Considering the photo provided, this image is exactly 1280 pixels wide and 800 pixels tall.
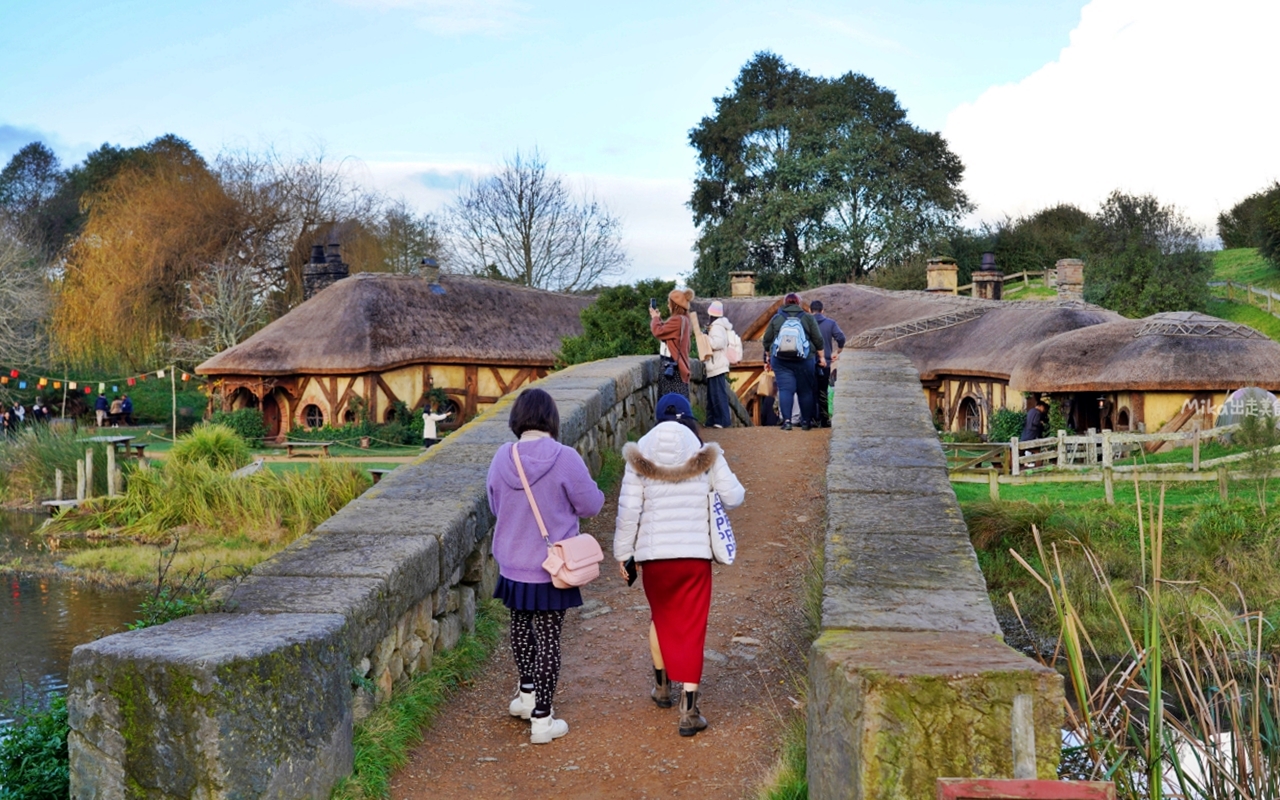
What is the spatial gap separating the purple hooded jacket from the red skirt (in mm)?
365

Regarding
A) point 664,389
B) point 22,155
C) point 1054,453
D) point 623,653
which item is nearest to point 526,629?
point 623,653

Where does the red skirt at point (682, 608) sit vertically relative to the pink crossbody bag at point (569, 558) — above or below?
below

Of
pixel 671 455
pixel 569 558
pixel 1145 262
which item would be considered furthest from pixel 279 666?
pixel 1145 262

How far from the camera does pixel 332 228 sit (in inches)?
1492

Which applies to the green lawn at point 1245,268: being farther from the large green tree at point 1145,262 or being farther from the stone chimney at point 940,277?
the stone chimney at point 940,277

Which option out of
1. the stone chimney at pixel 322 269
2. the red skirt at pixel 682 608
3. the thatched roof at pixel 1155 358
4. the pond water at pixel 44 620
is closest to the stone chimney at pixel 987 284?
the thatched roof at pixel 1155 358

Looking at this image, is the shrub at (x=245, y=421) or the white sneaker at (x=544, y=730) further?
the shrub at (x=245, y=421)

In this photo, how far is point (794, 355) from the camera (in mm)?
9531

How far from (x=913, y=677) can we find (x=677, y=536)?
5.15 ft

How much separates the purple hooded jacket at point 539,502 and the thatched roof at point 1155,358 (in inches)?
739

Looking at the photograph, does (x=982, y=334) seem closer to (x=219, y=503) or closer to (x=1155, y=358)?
(x=1155, y=358)

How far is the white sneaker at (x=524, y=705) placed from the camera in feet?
15.3

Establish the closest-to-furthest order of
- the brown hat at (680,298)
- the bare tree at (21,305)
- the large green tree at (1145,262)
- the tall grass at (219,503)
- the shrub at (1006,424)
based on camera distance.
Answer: the brown hat at (680,298) < the tall grass at (219,503) < the shrub at (1006,424) < the bare tree at (21,305) < the large green tree at (1145,262)

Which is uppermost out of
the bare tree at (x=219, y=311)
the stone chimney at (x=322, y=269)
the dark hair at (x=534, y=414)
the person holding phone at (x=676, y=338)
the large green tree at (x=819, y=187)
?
the large green tree at (x=819, y=187)
